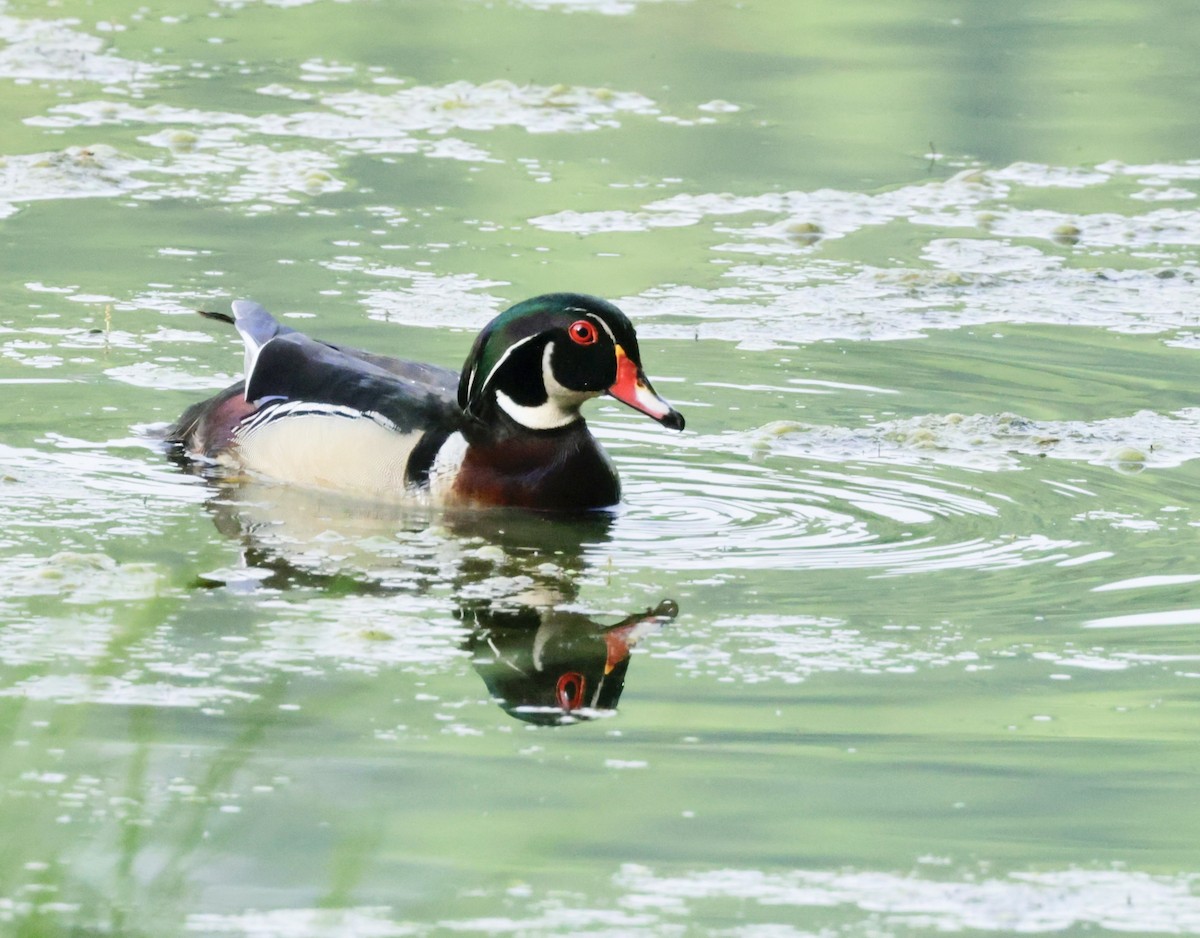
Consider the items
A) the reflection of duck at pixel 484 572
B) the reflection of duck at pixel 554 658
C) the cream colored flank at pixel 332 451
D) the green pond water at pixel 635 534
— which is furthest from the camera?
the cream colored flank at pixel 332 451

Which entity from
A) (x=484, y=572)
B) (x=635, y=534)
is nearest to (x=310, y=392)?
(x=635, y=534)

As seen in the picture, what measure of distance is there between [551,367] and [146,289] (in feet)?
11.5

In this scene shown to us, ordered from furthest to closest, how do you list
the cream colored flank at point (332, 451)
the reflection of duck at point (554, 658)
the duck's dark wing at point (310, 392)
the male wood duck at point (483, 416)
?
the duck's dark wing at point (310, 392) < the cream colored flank at point (332, 451) < the male wood duck at point (483, 416) < the reflection of duck at point (554, 658)

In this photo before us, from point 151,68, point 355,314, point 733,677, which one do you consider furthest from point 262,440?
point 151,68

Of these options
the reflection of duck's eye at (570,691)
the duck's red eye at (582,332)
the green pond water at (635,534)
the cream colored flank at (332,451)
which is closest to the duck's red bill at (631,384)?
the duck's red eye at (582,332)

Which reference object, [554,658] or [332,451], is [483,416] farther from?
[554,658]

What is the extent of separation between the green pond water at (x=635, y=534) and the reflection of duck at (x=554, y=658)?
0.08 feet

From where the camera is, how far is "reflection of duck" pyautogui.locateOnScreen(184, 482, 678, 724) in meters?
6.38

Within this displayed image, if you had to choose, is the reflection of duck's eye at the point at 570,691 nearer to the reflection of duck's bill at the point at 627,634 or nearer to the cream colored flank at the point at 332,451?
the reflection of duck's bill at the point at 627,634

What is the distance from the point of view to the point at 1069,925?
15.6ft

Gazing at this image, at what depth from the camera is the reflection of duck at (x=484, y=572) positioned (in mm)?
6381

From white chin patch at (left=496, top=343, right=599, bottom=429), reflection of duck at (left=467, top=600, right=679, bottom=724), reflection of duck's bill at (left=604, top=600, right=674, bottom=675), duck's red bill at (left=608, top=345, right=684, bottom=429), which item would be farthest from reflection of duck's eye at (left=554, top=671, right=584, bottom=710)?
white chin patch at (left=496, top=343, right=599, bottom=429)

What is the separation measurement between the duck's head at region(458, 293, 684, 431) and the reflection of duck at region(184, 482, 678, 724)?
449 millimetres

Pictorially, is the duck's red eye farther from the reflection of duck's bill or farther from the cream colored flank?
the reflection of duck's bill
